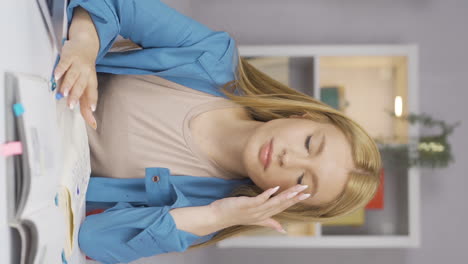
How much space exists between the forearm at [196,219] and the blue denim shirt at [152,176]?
0.5 inches

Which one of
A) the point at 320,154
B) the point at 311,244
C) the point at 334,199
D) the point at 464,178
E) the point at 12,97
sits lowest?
the point at 311,244

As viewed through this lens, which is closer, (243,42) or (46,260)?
(46,260)

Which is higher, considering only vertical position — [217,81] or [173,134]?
[217,81]

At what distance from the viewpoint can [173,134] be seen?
4.01 ft

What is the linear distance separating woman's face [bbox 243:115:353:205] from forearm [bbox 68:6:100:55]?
426 mm

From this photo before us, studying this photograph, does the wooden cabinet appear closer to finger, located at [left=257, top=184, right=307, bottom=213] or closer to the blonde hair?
the blonde hair

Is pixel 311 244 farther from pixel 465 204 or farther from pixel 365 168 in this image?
pixel 365 168

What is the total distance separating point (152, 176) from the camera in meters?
1.17

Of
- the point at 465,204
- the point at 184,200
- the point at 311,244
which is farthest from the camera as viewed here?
the point at 465,204

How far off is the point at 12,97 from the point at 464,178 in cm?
264

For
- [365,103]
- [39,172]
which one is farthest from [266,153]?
[365,103]

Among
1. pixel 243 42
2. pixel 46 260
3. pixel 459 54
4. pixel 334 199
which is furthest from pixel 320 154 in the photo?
pixel 459 54

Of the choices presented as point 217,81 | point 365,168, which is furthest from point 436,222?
point 217,81

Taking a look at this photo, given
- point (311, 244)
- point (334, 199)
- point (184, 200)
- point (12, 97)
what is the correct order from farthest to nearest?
point (311, 244) → point (334, 199) → point (184, 200) → point (12, 97)
